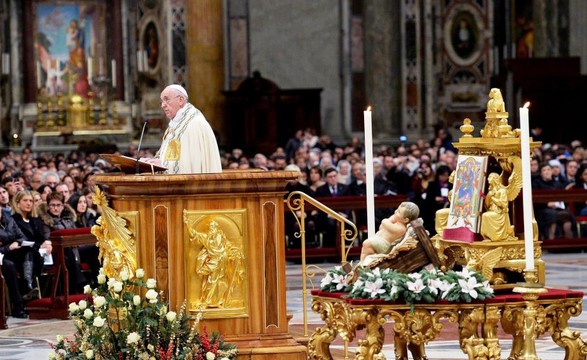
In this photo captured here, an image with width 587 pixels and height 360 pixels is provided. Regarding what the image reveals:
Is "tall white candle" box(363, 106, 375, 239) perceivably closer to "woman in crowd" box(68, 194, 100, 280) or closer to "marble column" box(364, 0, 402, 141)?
"woman in crowd" box(68, 194, 100, 280)

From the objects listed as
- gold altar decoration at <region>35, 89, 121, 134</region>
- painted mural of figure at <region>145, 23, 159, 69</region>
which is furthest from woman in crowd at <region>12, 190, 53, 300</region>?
painted mural of figure at <region>145, 23, 159, 69</region>

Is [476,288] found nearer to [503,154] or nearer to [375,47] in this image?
[503,154]

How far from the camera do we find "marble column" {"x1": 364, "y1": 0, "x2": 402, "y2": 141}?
119 feet

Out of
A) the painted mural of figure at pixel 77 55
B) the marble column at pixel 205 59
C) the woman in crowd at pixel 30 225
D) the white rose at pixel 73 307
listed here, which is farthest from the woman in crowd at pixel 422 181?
the painted mural of figure at pixel 77 55

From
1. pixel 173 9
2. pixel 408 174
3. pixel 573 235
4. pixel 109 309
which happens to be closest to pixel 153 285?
pixel 109 309

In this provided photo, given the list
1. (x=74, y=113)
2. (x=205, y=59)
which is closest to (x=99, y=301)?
(x=205, y=59)

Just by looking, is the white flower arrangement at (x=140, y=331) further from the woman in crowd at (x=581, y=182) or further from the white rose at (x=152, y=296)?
the woman in crowd at (x=581, y=182)

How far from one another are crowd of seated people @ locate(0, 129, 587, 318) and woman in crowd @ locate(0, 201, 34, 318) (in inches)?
0.6

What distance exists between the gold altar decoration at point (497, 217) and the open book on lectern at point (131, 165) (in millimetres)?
1952

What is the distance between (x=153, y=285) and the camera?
966 cm

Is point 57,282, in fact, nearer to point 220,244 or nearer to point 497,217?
point 220,244

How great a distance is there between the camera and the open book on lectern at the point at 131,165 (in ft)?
33.5

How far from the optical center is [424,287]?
9.23 m

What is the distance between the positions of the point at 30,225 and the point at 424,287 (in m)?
8.51
